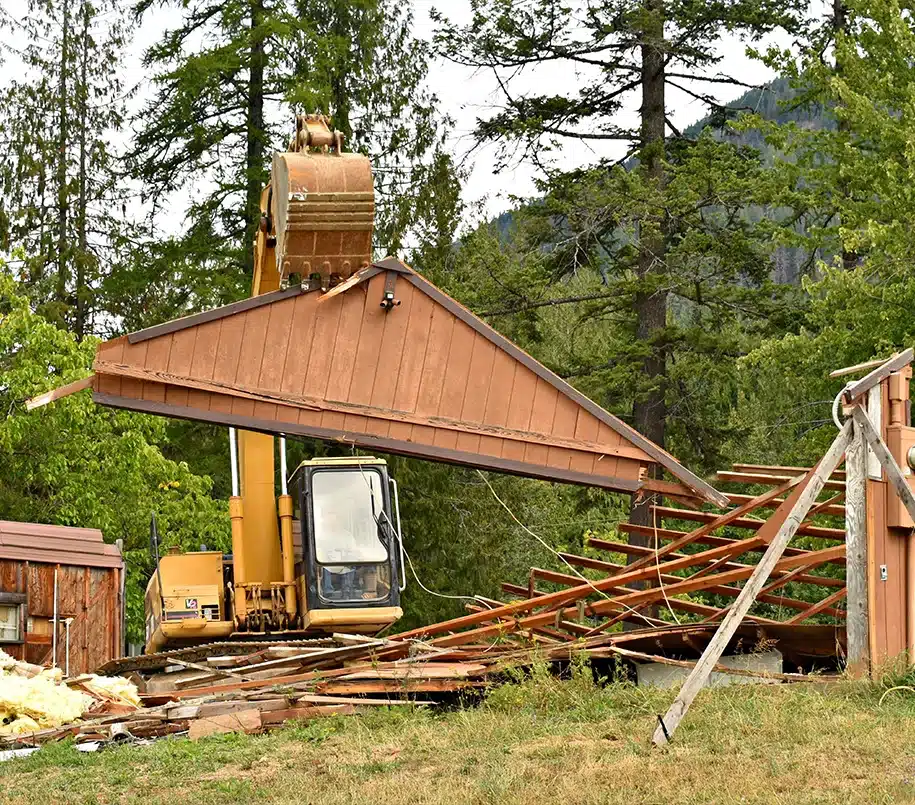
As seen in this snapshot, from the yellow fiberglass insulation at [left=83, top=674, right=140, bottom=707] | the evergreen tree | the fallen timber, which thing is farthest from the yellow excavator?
the evergreen tree

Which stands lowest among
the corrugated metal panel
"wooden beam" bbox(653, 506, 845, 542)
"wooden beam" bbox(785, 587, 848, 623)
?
"wooden beam" bbox(785, 587, 848, 623)

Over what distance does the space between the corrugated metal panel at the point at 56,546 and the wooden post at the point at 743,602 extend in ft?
42.7

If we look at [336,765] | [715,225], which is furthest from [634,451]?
[715,225]

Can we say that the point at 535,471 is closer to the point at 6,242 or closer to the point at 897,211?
the point at 897,211

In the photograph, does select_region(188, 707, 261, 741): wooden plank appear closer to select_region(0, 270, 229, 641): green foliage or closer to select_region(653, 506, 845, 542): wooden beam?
select_region(653, 506, 845, 542): wooden beam

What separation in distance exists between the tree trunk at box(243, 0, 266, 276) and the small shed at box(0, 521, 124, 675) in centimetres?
1174

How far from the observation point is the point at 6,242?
113ft

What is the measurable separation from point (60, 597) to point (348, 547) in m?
7.45

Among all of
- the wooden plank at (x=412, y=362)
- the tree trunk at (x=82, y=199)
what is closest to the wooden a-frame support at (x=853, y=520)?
the wooden plank at (x=412, y=362)

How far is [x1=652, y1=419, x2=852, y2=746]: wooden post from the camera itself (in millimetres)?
10883

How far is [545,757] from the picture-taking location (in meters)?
10.7

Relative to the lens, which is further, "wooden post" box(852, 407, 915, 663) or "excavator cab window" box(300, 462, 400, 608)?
"excavator cab window" box(300, 462, 400, 608)

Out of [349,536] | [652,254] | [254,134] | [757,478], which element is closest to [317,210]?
[349,536]

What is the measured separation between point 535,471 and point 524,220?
16110 millimetres
